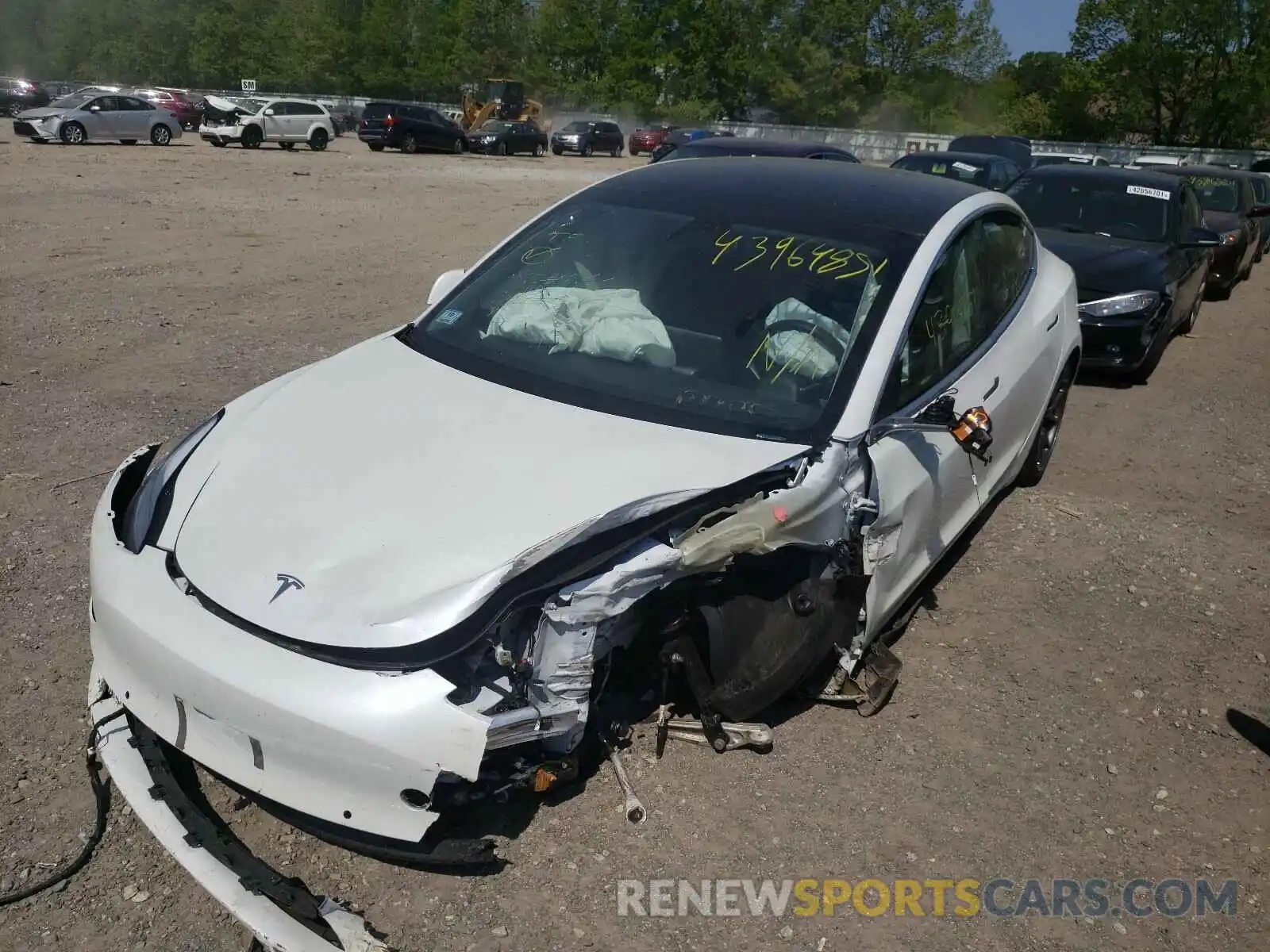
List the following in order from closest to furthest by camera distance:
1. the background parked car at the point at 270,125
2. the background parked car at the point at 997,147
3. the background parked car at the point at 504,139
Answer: the background parked car at the point at 997,147 < the background parked car at the point at 270,125 < the background parked car at the point at 504,139

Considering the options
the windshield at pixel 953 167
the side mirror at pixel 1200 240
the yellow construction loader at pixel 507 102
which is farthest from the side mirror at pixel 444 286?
the yellow construction loader at pixel 507 102

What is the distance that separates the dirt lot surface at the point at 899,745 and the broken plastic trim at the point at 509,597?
0.69 metres

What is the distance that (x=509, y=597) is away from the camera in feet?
8.68

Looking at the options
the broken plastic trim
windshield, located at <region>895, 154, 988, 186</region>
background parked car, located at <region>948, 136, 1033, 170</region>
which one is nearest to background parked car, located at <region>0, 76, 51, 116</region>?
background parked car, located at <region>948, 136, 1033, 170</region>

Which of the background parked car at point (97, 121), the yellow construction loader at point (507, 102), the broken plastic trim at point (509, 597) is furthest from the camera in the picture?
the yellow construction loader at point (507, 102)

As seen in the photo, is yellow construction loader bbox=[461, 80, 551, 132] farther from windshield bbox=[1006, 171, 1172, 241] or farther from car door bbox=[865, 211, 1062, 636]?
car door bbox=[865, 211, 1062, 636]

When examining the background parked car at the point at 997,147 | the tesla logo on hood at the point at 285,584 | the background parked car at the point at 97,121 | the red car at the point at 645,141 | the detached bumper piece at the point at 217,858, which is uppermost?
the tesla logo on hood at the point at 285,584

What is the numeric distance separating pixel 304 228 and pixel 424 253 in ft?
8.09

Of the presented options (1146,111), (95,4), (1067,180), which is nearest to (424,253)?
(1067,180)

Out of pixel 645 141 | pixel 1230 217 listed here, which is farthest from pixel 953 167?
pixel 645 141

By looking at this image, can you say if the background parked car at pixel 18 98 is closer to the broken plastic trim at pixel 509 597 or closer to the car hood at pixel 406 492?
the car hood at pixel 406 492

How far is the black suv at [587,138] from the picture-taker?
42.0m

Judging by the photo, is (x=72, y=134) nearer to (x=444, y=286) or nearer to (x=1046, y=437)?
(x=444, y=286)

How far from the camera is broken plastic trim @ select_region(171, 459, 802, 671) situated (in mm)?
2553
